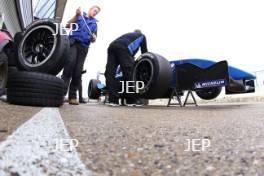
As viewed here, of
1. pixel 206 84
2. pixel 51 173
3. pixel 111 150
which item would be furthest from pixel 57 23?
pixel 51 173

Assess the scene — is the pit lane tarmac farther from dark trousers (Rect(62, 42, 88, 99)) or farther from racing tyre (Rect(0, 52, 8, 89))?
dark trousers (Rect(62, 42, 88, 99))

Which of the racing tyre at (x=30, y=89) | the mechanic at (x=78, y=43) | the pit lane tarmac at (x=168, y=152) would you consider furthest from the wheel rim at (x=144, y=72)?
the pit lane tarmac at (x=168, y=152)

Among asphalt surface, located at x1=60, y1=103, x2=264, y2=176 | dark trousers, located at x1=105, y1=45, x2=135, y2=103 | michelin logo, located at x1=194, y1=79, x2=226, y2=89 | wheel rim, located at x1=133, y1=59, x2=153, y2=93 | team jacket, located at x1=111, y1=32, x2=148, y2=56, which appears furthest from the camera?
team jacket, located at x1=111, y1=32, x2=148, y2=56

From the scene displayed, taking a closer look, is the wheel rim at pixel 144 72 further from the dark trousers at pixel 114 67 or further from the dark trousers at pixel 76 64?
the dark trousers at pixel 76 64

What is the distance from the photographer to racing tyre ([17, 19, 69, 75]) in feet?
12.1

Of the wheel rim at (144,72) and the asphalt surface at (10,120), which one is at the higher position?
the wheel rim at (144,72)

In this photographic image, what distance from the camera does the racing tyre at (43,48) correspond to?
12.1 ft

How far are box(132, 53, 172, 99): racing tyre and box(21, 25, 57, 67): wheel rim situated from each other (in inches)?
59.6

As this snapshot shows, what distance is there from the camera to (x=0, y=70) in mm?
4227

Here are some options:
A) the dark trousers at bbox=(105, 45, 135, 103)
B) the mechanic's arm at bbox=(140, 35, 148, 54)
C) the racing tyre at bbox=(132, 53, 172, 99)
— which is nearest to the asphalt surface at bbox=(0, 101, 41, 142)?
the racing tyre at bbox=(132, 53, 172, 99)

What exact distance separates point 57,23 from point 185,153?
122 inches

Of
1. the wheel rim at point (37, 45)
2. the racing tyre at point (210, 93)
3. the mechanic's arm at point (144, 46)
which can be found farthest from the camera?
the racing tyre at point (210, 93)

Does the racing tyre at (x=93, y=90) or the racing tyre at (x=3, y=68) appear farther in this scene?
the racing tyre at (x=93, y=90)

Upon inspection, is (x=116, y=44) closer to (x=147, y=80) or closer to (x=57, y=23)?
(x=147, y=80)
